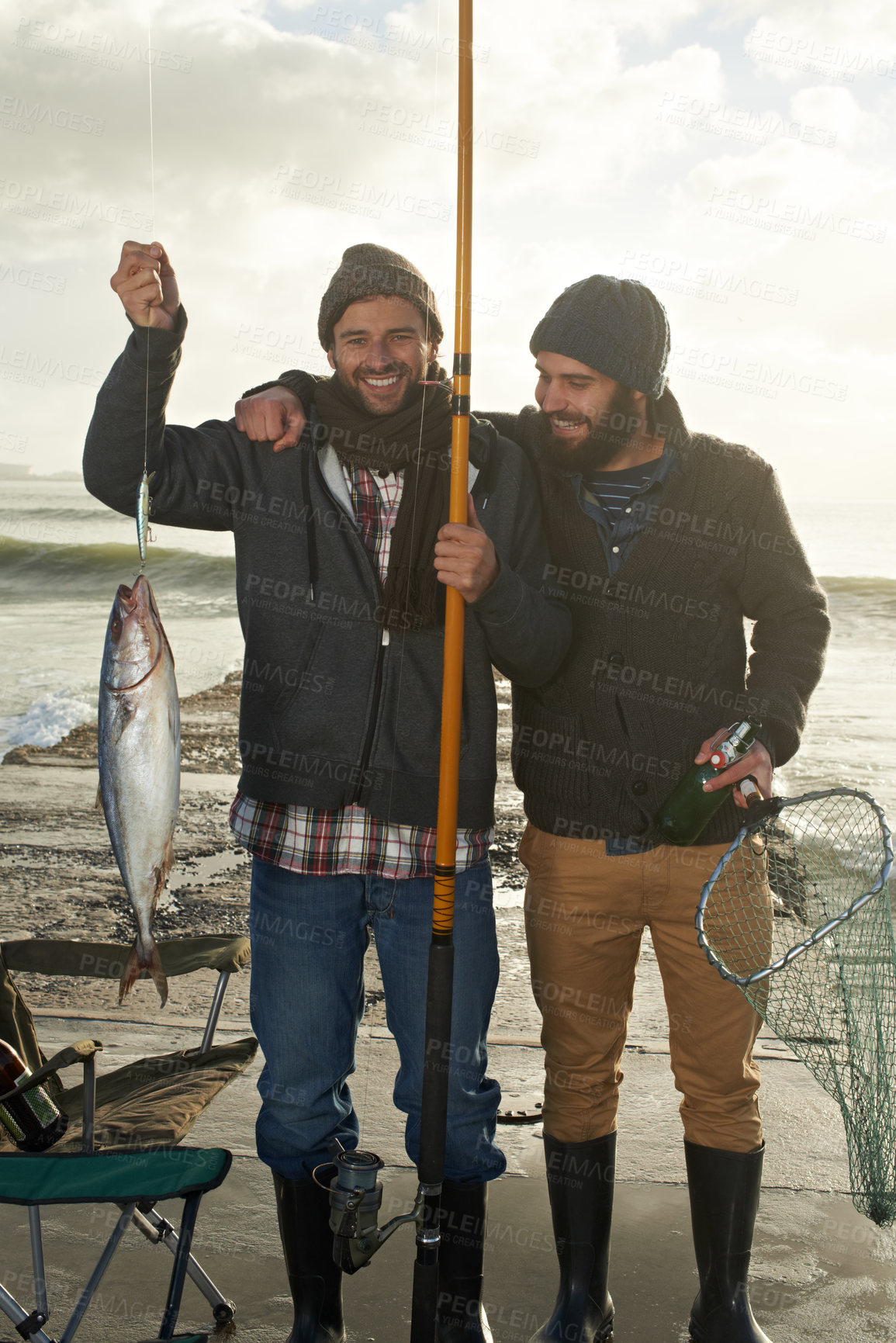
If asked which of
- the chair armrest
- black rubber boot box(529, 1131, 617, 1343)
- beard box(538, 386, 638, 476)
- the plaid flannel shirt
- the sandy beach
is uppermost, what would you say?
beard box(538, 386, 638, 476)

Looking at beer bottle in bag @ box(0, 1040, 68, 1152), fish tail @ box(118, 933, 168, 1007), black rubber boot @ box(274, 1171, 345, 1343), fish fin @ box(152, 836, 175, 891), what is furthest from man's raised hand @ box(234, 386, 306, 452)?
black rubber boot @ box(274, 1171, 345, 1343)

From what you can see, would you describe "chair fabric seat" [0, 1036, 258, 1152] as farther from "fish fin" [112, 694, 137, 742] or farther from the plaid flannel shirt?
"fish fin" [112, 694, 137, 742]

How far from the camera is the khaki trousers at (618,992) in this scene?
104 inches

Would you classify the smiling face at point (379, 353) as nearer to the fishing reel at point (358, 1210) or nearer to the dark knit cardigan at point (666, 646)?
the dark knit cardigan at point (666, 646)

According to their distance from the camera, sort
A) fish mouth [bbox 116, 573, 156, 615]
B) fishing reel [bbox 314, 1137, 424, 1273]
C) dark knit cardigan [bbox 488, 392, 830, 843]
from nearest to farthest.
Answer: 1. fish mouth [bbox 116, 573, 156, 615]
2. fishing reel [bbox 314, 1137, 424, 1273]
3. dark knit cardigan [bbox 488, 392, 830, 843]

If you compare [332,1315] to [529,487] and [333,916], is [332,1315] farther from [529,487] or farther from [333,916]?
[529,487]

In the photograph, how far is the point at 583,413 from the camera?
2703 mm

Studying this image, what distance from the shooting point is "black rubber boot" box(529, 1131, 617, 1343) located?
2.63m

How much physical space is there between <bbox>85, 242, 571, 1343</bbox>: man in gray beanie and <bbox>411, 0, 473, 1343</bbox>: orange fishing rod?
12 centimetres

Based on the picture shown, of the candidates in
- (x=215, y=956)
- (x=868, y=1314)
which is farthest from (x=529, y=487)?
(x=868, y=1314)

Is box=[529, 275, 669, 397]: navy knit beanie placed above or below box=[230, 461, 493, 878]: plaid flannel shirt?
above

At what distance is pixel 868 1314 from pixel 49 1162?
1.96 meters

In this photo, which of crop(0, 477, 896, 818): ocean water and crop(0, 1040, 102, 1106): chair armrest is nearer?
crop(0, 1040, 102, 1106): chair armrest

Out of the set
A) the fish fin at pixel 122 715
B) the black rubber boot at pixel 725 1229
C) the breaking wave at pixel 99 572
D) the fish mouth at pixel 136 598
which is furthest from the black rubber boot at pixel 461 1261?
the breaking wave at pixel 99 572
